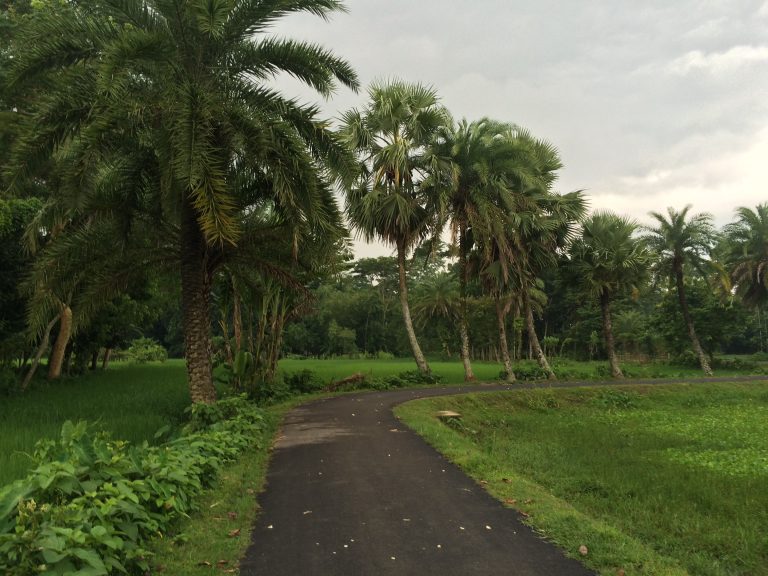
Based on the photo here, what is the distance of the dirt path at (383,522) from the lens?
434 centimetres

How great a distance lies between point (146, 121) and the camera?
9.52 m

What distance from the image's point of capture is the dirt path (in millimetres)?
4344

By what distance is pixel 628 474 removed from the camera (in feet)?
26.9

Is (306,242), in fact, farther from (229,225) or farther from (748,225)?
(748,225)

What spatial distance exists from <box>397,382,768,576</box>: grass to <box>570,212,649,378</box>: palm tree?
33.1 feet

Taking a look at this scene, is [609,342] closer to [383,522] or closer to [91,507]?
[383,522]

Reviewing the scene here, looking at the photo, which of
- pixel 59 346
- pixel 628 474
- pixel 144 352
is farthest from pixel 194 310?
pixel 144 352

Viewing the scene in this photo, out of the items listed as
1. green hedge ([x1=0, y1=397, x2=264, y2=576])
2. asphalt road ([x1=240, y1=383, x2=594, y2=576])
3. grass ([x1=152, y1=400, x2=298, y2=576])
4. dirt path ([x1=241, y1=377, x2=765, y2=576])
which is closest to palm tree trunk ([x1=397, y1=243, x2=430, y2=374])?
dirt path ([x1=241, y1=377, x2=765, y2=576])

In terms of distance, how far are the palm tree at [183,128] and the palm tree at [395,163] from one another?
9220 millimetres

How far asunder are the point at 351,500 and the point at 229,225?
15.8ft

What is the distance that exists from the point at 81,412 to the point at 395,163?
45.8 ft

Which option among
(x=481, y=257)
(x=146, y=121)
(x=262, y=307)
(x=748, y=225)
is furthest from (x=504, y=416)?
(x=748, y=225)

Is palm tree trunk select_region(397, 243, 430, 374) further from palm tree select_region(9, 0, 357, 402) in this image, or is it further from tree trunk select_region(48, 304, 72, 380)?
tree trunk select_region(48, 304, 72, 380)

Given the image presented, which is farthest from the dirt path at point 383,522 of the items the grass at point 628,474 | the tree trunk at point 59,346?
the tree trunk at point 59,346
